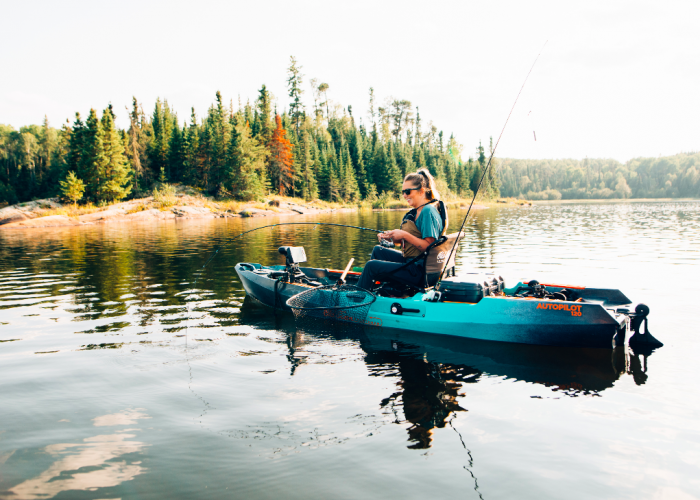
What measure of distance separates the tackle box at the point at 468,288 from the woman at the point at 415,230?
0.39 meters

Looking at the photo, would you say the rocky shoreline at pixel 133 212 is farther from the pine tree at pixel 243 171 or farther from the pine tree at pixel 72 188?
the pine tree at pixel 243 171

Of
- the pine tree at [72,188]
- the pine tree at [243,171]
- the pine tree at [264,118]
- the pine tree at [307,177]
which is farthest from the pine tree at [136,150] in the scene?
the pine tree at [307,177]

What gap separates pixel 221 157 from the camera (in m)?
56.4

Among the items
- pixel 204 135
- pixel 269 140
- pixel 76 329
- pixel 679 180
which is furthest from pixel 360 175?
pixel 679 180

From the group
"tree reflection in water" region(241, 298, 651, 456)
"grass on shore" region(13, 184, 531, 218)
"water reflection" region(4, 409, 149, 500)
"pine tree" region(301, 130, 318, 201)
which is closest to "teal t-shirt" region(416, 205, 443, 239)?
"tree reflection in water" region(241, 298, 651, 456)

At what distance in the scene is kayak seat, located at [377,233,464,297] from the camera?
6676mm

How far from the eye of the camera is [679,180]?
15175 cm

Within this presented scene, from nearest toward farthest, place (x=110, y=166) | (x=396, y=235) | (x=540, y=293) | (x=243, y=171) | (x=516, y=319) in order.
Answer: (x=516, y=319), (x=396, y=235), (x=540, y=293), (x=110, y=166), (x=243, y=171)

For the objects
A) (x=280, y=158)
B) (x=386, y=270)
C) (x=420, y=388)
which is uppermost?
(x=280, y=158)

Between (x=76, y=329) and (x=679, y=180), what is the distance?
185963 mm

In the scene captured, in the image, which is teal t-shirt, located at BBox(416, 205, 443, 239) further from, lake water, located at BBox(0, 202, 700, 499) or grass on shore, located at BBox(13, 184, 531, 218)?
grass on shore, located at BBox(13, 184, 531, 218)

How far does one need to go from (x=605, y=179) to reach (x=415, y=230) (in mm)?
187877

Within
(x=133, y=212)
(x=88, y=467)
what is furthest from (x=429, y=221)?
(x=133, y=212)

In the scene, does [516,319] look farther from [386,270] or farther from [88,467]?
[88,467]
